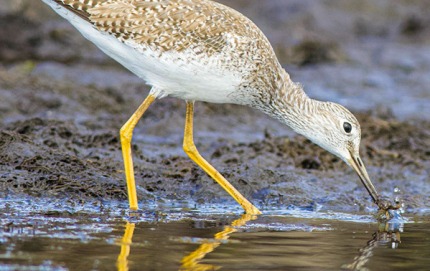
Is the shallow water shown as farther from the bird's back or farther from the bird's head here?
the bird's back

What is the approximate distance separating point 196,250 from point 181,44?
2618mm

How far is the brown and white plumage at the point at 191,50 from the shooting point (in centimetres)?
899

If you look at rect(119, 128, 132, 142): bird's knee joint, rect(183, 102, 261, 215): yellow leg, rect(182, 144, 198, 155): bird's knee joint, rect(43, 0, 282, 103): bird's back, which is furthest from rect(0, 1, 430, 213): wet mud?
rect(43, 0, 282, 103): bird's back

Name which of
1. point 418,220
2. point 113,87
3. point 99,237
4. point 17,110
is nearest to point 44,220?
point 99,237

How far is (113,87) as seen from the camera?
608 inches

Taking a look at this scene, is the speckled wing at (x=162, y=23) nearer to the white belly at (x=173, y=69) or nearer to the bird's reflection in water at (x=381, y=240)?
the white belly at (x=173, y=69)

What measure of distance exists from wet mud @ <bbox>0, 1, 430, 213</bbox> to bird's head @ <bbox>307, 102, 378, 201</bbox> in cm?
66

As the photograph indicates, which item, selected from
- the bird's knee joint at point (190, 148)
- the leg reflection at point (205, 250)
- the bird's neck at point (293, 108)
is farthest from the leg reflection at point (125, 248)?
the bird's neck at point (293, 108)

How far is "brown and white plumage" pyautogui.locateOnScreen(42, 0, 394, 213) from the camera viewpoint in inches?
354

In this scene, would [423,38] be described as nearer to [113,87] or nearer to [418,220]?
[113,87]

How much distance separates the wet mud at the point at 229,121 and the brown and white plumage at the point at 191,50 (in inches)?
33.5

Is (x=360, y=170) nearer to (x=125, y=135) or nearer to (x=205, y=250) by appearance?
(x=125, y=135)

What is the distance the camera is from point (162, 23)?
910 centimetres

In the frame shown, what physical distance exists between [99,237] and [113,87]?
820cm
